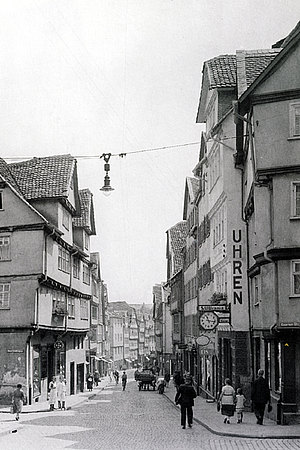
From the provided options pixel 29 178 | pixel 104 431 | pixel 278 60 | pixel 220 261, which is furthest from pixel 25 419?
pixel 29 178

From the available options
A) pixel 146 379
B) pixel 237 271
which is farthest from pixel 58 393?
pixel 146 379

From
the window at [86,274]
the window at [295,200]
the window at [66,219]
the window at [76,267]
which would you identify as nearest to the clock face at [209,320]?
the window at [295,200]

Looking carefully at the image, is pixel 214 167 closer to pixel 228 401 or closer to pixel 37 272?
pixel 37 272

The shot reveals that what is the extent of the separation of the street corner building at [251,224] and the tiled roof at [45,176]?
796 centimetres

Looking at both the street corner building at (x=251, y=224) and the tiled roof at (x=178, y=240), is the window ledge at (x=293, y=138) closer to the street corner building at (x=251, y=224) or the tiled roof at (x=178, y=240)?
the street corner building at (x=251, y=224)

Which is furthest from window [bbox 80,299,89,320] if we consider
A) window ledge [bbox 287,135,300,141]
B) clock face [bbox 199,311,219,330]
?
window ledge [bbox 287,135,300,141]

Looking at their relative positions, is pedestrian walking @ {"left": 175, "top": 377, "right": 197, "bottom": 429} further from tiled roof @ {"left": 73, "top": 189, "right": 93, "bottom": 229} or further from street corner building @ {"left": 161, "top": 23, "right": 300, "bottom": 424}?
tiled roof @ {"left": 73, "top": 189, "right": 93, "bottom": 229}

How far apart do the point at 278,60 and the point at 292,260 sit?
645 cm

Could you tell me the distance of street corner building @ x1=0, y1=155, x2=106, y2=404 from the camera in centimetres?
3750

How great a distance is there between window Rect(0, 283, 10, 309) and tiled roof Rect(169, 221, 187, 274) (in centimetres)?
3746

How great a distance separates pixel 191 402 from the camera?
2331 centimetres

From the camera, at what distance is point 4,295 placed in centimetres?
3844

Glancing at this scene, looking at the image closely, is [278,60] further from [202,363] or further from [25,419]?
[202,363]

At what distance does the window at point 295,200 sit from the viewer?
23.3m
